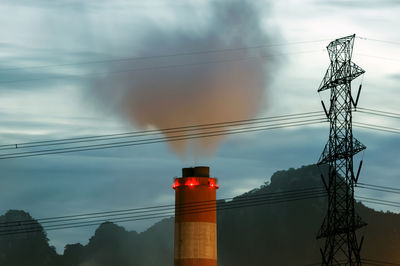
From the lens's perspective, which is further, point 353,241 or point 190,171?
point 190,171

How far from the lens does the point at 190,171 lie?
7381 centimetres

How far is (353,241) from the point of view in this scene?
66.1 m

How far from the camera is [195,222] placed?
71125 mm

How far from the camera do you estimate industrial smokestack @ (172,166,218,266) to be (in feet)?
233

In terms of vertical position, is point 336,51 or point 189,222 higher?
point 336,51

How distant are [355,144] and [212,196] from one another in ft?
48.5

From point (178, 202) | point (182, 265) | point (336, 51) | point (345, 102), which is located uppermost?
point (336, 51)

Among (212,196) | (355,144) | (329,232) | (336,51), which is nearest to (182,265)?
(212,196)

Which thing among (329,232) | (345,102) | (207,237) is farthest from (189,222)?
(345,102)

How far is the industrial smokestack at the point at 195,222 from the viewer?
71.1 metres

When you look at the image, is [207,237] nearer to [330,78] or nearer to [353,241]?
[353,241]

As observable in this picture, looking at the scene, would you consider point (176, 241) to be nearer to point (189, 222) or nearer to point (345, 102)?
point (189, 222)

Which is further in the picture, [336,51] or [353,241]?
[336,51]

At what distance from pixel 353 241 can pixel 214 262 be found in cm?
1425
